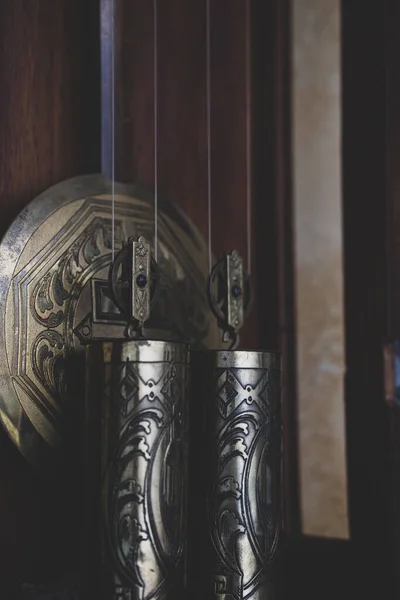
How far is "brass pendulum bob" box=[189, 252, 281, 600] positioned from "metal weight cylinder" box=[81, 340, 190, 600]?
5 centimetres

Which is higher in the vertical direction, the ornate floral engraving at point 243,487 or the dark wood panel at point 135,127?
the dark wood panel at point 135,127

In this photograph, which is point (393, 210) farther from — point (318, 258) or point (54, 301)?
point (54, 301)

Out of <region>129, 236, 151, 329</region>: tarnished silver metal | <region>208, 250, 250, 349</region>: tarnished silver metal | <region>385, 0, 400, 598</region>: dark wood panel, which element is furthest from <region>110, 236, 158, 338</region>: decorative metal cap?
<region>385, 0, 400, 598</region>: dark wood panel

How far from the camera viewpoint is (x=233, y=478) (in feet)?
2.54

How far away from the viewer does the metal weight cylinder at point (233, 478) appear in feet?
2.51

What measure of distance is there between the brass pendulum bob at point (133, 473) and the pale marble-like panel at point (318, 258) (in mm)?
425

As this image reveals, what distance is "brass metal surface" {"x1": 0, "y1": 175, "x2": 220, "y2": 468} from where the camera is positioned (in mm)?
758

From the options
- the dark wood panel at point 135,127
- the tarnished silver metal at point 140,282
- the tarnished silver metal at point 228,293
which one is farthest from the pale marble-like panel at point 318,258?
the tarnished silver metal at point 140,282

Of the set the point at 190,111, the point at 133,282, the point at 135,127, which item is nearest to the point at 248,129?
the point at 190,111

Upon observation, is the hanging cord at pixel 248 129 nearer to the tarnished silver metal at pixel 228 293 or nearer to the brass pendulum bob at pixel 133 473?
the tarnished silver metal at pixel 228 293

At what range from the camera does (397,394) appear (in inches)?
38.5

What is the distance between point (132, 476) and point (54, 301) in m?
0.19

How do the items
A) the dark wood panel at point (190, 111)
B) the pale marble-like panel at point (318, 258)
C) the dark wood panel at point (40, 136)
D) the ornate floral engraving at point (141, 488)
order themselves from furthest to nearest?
the pale marble-like panel at point (318, 258) → the dark wood panel at point (190, 111) → the dark wood panel at point (40, 136) → the ornate floral engraving at point (141, 488)

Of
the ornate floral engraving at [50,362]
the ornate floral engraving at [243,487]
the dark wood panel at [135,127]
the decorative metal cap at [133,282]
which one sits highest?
the dark wood panel at [135,127]
